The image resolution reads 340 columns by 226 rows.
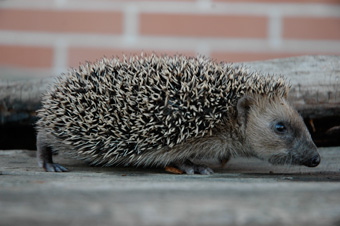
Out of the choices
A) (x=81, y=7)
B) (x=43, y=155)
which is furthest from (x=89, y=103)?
(x=81, y=7)

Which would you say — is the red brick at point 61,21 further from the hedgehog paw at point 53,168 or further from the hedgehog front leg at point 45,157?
the hedgehog paw at point 53,168

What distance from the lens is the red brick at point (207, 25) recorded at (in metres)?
5.22

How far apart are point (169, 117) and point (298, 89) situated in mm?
1207

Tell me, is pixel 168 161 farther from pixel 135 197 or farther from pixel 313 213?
pixel 313 213

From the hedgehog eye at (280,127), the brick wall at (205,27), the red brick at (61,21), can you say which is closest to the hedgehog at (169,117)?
the hedgehog eye at (280,127)

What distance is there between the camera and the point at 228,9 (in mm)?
5223

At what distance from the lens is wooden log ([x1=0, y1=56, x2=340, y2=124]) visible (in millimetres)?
3195

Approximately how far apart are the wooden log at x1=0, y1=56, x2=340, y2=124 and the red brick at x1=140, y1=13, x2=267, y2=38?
1.86 m

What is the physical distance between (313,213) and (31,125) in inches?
114

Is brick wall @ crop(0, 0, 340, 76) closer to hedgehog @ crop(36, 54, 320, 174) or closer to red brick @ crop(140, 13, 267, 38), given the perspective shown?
red brick @ crop(140, 13, 267, 38)

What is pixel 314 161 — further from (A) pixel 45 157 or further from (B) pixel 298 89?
(A) pixel 45 157

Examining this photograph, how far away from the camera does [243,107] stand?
2.81 metres

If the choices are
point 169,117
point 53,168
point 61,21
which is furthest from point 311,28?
point 53,168

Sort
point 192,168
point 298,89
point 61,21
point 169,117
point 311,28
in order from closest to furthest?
point 169,117
point 192,168
point 298,89
point 311,28
point 61,21
